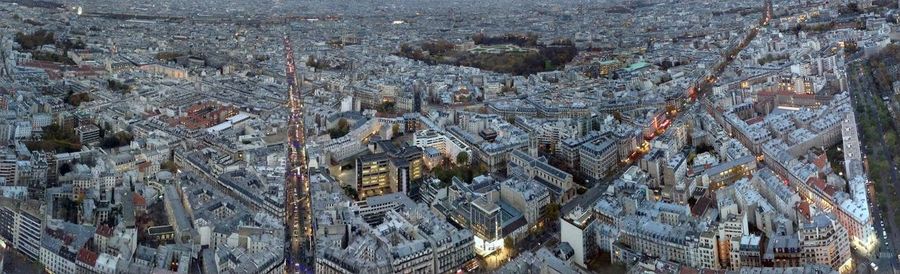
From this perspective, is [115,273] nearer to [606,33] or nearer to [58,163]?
[58,163]

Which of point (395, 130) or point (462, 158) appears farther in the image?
point (395, 130)

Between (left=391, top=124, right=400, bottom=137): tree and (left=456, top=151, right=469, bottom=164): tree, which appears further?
Answer: (left=391, top=124, right=400, bottom=137): tree

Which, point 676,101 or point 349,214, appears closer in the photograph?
point 349,214


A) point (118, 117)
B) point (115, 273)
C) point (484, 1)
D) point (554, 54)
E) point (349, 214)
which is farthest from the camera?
point (484, 1)

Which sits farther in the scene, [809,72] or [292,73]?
[292,73]

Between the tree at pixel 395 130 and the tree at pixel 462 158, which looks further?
the tree at pixel 395 130

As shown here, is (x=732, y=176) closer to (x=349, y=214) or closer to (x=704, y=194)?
(x=704, y=194)

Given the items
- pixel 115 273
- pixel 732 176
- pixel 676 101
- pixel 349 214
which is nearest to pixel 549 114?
pixel 676 101

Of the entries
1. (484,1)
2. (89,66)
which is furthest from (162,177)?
(484,1)

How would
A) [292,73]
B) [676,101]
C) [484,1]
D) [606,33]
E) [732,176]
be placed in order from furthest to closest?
1. [484,1]
2. [606,33]
3. [292,73]
4. [676,101]
5. [732,176]
